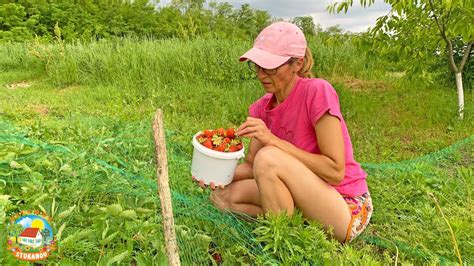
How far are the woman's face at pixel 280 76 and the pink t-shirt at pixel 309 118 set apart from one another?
45mm

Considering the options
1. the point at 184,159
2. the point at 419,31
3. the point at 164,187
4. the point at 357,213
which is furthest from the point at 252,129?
the point at 419,31

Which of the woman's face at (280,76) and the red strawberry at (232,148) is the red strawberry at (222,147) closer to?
the red strawberry at (232,148)

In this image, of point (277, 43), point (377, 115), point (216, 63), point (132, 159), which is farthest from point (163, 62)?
point (277, 43)

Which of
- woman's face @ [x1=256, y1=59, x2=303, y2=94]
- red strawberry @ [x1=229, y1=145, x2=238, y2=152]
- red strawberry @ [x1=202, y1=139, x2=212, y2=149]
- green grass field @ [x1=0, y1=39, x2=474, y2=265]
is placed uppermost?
woman's face @ [x1=256, y1=59, x2=303, y2=94]

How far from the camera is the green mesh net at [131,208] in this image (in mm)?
1784

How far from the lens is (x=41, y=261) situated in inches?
65.3

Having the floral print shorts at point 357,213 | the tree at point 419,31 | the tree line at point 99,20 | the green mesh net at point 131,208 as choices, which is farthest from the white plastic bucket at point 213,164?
the tree line at point 99,20

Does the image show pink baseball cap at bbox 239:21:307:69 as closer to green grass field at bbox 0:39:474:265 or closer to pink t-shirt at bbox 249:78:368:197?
pink t-shirt at bbox 249:78:368:197

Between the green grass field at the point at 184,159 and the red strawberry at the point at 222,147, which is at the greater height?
the red strawberry at the point at 222,147

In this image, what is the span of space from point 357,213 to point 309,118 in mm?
518

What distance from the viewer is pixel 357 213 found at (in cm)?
200

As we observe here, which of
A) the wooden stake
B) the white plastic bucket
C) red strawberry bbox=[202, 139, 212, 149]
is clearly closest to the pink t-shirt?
the white plastic bucket

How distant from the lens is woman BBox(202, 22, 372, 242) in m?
1.85

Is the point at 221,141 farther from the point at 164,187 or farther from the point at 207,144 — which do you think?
the point at 164,187
